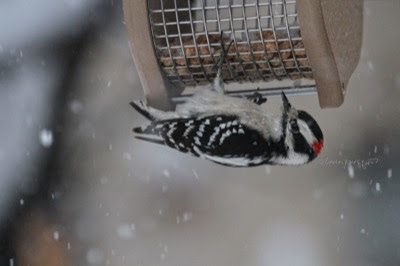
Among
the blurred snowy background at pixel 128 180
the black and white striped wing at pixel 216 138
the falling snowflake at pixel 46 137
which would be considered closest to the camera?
the black and white striped wing at pixel 216 138

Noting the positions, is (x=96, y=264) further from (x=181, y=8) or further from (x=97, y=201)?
(x=181, y=8)

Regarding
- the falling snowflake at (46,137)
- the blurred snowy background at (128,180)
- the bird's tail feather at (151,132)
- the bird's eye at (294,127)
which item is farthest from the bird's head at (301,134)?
the falling snowflake at (46,137)

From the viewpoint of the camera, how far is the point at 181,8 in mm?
3684

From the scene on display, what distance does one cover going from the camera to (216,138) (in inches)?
140

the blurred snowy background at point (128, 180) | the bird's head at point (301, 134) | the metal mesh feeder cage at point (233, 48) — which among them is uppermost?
the metal mesh feeder cage at point (233, 48)

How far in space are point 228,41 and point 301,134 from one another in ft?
1.40

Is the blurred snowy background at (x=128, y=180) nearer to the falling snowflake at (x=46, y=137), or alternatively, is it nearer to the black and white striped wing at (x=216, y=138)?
the falling snowflake at (x=46, y=137)

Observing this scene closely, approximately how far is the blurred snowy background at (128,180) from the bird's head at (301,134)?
1254mm

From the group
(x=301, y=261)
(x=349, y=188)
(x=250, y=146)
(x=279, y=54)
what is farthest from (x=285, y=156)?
Result: (x=301, y=261)

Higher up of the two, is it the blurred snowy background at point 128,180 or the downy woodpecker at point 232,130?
the downy woodpecker at point 232,130

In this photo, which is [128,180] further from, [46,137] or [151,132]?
[151,132]

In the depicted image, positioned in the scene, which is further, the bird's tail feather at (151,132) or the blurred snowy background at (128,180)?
the blurred snowy background at (128,180)

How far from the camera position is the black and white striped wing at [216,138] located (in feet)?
11.7

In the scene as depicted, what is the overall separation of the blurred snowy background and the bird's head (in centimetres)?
125
